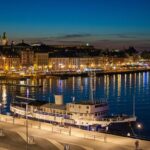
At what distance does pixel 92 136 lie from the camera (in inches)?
676

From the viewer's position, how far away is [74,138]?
55.8 feet

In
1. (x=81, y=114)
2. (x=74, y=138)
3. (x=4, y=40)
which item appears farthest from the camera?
(x=4, y=40)

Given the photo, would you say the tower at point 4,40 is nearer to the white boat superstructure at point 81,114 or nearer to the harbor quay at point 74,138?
the white boat superstructure at point 81,114

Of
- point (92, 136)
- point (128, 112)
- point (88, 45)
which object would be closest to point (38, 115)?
point (128, 112)

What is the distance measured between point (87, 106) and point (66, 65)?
77.0m

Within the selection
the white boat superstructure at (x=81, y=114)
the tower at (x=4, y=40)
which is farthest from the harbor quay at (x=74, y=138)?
the tower at (x=4, y=40)

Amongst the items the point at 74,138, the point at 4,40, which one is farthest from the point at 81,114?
the point at 4,40

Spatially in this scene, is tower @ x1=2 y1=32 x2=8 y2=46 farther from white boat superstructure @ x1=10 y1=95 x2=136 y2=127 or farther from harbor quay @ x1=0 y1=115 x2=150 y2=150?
harbor quay @ x1=0 y1=115 x2=150 y2=150

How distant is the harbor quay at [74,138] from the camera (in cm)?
1549

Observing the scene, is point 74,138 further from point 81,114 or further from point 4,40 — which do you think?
point 4,40

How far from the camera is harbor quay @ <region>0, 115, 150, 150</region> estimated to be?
15495mm

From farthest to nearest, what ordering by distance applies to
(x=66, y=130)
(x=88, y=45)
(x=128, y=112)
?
(x=88, y=45), (x=128, y=112), (x=66, y=130)

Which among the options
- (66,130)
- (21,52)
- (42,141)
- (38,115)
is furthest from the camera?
(21,52)

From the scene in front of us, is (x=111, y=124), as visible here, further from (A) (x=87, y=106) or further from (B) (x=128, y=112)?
(B) (x=128, y=112)
